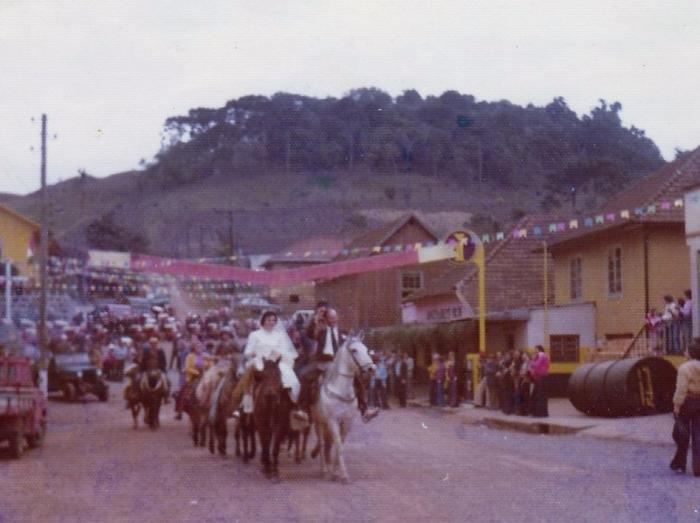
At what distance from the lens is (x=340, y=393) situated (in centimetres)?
1434

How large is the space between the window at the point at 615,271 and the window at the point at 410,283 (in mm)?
15187

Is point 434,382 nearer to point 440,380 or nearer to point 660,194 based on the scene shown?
point 440,380

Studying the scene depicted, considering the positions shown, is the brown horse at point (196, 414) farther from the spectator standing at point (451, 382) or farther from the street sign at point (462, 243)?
the spectator standing at point (451, 382)

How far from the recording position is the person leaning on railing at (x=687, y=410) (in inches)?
563

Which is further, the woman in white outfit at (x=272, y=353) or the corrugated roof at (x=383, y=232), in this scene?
the corrugated roof at (x=383, y=232)

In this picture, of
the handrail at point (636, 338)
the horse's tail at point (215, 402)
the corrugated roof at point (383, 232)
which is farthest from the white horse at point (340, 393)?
the corrugated roof at point (383, 232)

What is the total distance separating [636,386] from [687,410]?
9.32 metres

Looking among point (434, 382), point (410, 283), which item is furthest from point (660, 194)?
point (410, 283)

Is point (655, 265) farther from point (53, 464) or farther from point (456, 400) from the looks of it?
point (53, 464)

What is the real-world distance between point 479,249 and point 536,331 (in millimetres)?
A: 3247

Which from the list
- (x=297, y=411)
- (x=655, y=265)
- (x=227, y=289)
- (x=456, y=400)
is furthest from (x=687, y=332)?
(x=297, y=411)

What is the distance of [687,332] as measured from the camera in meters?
26.5

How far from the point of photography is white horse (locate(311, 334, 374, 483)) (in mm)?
14227

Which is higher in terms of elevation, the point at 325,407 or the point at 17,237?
the point at 17,237
